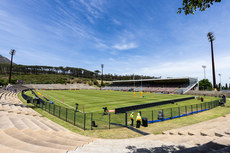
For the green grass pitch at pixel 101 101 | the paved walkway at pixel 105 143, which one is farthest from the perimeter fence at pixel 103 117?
the green grass pitch at pixel 101 101

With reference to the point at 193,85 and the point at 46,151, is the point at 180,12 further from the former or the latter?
the point at 193,85

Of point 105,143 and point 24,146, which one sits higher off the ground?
point 24,146

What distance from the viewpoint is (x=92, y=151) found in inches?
247

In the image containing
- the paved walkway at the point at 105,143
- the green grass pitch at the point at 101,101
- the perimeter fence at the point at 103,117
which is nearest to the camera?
the paved walkway at the point at 105,143

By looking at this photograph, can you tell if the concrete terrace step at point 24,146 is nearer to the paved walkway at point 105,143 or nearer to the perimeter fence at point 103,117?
the paved walkway at point 105,143

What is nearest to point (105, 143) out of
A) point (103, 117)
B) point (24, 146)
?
point (24, 146)

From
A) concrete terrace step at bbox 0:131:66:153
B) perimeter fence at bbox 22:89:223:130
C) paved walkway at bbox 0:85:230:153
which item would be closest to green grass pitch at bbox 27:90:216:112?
perimeter fence at bbox 22:89:223:130

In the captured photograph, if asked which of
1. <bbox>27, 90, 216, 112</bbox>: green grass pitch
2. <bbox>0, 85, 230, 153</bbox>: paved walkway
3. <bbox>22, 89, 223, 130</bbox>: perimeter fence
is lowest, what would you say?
<bbox>27, 90, 216, 112</bbox>: green grass pitch

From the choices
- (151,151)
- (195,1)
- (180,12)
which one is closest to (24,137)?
(151,151)

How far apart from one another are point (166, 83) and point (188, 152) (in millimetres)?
89546

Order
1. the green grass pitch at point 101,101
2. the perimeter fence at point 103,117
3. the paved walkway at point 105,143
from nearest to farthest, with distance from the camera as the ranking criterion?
the paved walkway at point 105,143
the perimeter fence at point 103,117
the green grass pitch at point 101,101

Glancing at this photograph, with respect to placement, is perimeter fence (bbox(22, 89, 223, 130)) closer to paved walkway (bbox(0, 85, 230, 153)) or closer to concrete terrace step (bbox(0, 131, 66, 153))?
paved walkway (bbox(0, 85, 230, 153))

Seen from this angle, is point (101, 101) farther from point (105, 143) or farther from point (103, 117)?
point (105, 143)

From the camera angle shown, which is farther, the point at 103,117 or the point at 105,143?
the point at 103,117
